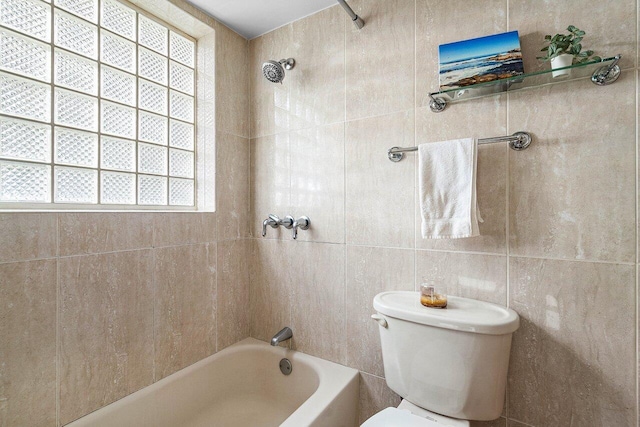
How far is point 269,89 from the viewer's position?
177cm

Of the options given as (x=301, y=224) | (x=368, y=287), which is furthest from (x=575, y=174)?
(x=301, y=224)

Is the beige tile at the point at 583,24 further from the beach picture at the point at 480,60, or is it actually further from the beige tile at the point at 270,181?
the beige tile at the point at 270,181

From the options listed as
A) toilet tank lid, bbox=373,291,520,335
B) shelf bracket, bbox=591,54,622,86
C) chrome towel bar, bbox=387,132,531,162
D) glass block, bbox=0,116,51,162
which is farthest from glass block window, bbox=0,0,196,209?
shelf bracket, bbox=591,54,622,86

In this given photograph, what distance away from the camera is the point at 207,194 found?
66.0 inches

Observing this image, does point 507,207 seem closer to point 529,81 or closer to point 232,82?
point 529,81

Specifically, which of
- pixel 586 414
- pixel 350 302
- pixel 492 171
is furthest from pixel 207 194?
pixel 586 414

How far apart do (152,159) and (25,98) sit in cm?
50

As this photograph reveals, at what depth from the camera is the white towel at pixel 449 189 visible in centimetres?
110

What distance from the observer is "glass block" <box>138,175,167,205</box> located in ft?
4.82

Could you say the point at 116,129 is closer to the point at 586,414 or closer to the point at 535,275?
the point at 535,275

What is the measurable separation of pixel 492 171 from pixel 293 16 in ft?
4.26

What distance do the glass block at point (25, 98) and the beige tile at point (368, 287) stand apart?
1382 millimetres

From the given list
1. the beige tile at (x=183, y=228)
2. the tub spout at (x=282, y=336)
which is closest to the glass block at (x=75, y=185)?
the beige tile at (x=183, y=228)

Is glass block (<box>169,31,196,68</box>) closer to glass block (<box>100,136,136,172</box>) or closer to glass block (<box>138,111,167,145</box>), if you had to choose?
glass block (<box>138,111,167,145</box>)
